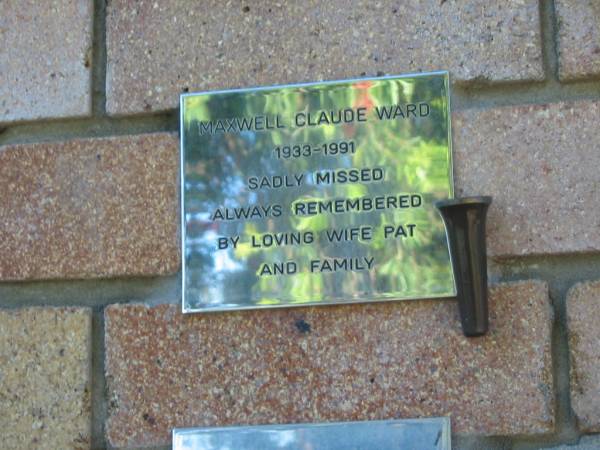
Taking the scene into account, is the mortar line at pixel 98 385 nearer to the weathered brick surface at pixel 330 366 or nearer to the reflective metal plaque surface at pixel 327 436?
the weathered brick surface at pixel 330 366

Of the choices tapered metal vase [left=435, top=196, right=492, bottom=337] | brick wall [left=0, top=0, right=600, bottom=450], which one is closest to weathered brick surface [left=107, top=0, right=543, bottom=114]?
brick wall [left=0, top=0, right=600, bottom=450]

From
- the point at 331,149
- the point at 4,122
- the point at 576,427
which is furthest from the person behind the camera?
the point at 4,122

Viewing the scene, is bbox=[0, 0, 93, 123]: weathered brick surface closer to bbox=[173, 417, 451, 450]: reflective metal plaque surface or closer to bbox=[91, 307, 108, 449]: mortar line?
bbox=[91, 307, 108, 449]: mortar line

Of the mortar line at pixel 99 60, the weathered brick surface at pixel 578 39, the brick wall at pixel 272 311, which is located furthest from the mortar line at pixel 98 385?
the weathered brick surface at pixel 578 39

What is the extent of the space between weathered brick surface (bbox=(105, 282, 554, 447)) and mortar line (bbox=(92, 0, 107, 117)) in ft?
1.31

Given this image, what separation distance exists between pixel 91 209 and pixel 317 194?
0.44 meters

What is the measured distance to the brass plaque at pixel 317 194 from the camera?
1896mm

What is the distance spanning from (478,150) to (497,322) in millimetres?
304

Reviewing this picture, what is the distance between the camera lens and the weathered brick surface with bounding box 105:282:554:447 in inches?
72.6

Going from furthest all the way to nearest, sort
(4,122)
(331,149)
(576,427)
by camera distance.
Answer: (4,122) → (331,149) → (576,427)

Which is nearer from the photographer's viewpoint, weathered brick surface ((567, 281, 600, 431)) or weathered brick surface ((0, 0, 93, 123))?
weathered brick surface ((567, 281, 600, 431))

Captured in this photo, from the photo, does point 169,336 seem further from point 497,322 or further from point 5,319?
point 497,322

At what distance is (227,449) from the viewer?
1.91 metres

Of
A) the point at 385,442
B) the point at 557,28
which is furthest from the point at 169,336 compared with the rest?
the point at 557,28
